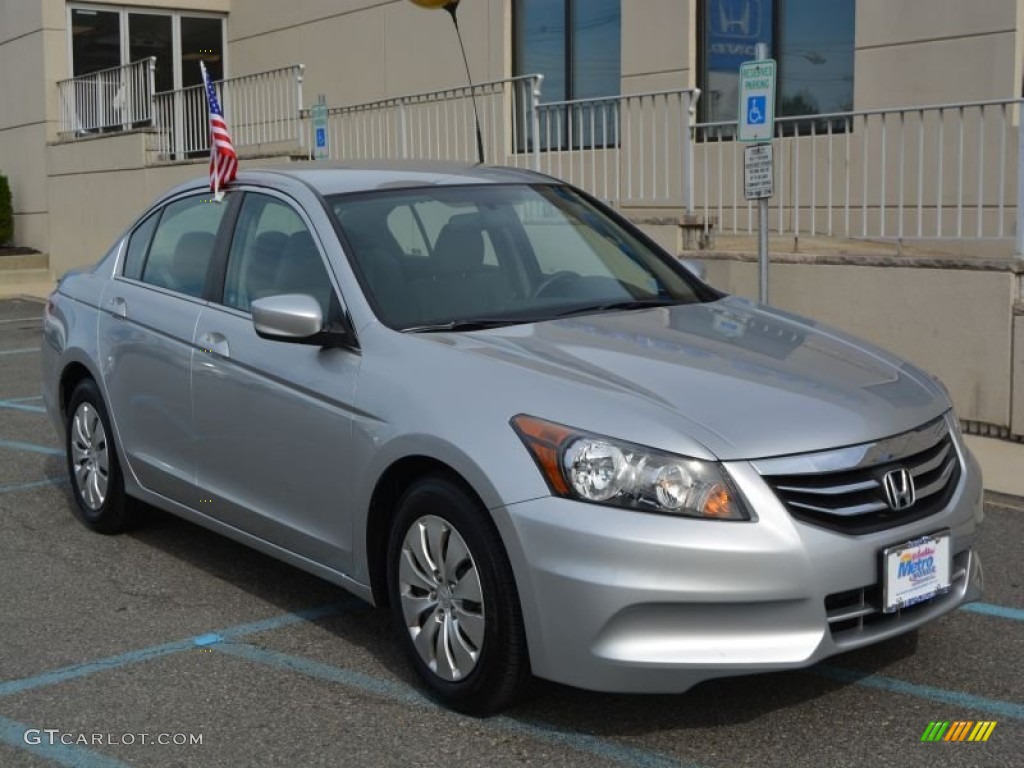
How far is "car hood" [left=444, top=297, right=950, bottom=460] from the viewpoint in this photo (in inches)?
157

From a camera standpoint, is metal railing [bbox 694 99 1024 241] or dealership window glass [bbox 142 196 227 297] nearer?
dealership window glass [bbox 142 196 227 297]

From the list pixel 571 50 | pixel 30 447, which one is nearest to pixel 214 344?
pixel 30 447

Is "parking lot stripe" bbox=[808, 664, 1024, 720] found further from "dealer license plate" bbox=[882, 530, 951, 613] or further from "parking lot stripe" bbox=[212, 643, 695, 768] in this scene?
"parking lot stripe" bbox=[212, 643, 695, 768]

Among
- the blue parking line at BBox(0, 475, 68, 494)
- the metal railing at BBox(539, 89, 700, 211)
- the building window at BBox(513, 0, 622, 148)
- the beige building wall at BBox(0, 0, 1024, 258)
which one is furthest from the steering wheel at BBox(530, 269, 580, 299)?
the building window at BBox(513, 0, 622, 148)

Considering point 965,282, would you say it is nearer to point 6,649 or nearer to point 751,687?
point 751,687

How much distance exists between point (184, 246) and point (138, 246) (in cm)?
56

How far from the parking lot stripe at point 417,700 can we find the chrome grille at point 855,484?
814mm

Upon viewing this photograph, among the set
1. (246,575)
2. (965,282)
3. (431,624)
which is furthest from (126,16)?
(431,624)

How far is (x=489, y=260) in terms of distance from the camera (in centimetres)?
525

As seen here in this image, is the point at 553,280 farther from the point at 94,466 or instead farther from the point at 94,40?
the point at 94,40

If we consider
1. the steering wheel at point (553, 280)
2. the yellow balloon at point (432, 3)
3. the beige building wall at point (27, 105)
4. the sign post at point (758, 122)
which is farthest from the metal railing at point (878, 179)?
the beige building wall at point (27, 105)

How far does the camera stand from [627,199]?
466 inches

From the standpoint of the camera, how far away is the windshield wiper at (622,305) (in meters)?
5.10

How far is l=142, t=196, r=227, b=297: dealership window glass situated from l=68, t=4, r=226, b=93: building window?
659 inches
